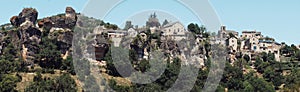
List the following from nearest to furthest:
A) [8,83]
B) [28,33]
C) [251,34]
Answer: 1. [8,83]
2. [28,33]
3. [251,34]

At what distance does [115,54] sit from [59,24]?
9349mm

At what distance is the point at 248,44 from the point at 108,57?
25.0 meters

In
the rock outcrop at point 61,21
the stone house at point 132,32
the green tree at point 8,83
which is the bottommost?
the green tree at point 8,83

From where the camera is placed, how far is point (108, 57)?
5078 cm

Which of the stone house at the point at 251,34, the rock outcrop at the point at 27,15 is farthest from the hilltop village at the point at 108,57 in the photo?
the stone house at the point at 251,34

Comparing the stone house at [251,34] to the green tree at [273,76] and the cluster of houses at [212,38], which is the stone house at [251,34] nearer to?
the cluster of houses at [212,38]

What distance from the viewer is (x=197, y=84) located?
43531mm

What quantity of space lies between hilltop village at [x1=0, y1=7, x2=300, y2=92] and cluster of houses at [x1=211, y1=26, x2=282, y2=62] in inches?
10.1

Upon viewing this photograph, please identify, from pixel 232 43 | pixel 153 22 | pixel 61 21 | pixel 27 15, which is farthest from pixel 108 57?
pixel 232 43

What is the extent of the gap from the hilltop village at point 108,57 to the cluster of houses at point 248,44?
10.1 inches

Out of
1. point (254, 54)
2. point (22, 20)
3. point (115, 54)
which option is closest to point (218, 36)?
point (254, 54)

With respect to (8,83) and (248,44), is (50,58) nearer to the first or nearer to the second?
(8,83)

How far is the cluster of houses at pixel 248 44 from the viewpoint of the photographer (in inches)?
2495

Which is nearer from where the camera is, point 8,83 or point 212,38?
point 8,83
